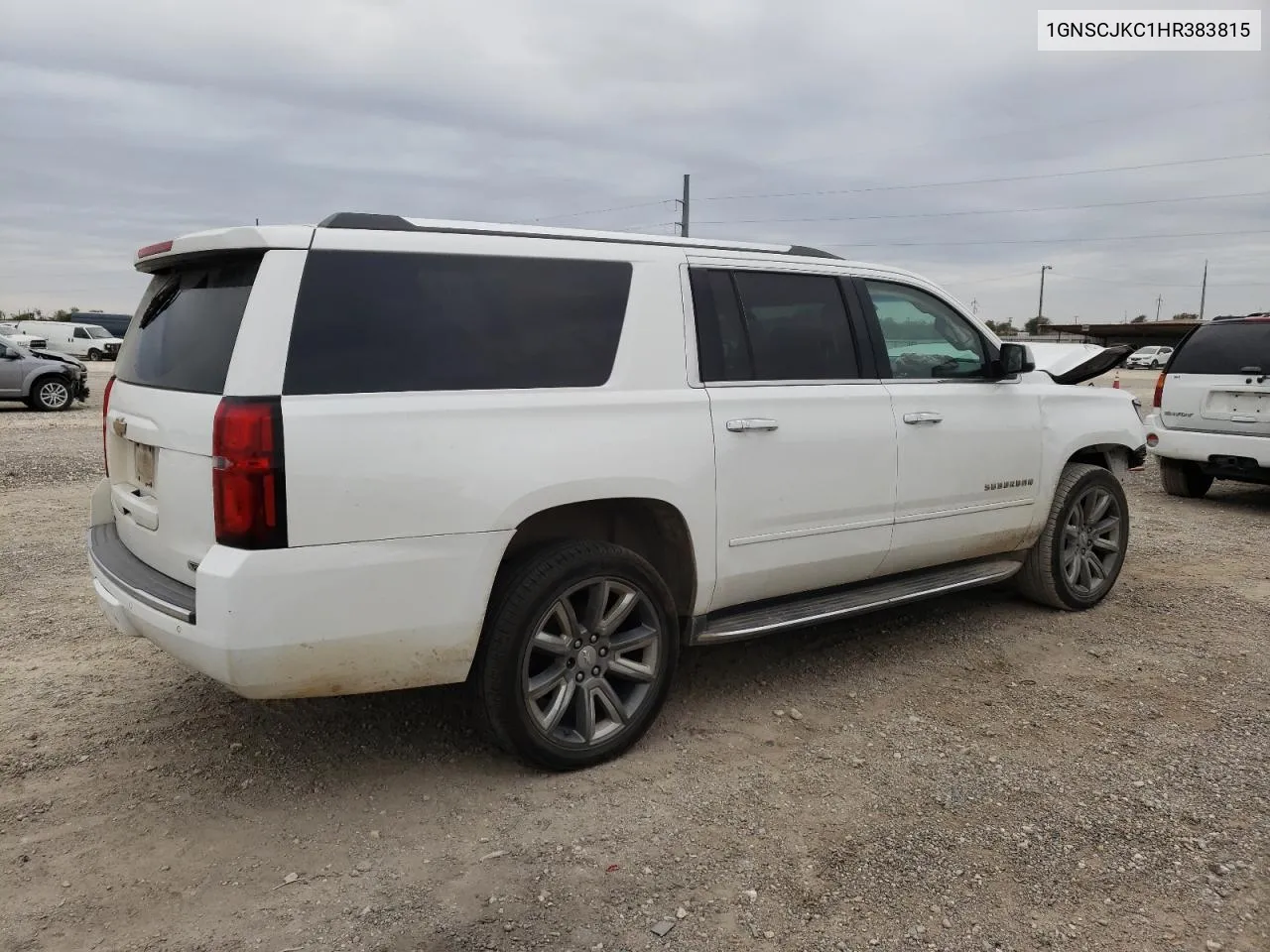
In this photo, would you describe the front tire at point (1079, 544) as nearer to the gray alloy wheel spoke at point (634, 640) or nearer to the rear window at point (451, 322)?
the gray alloy wheel spoke at point (634, 640)

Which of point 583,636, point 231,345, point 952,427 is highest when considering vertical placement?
point 231,345

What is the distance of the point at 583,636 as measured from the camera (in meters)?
3.44

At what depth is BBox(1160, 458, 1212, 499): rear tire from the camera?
945 cm

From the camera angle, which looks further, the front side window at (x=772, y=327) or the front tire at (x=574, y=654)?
the front side window at (x=772, y=327)

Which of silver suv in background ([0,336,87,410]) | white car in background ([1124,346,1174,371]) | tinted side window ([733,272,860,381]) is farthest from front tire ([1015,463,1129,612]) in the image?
white car in background ([1124,346,1174,371])

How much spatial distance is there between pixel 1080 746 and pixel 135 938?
327 cm

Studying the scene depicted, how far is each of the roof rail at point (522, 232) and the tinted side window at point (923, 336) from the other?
503mm

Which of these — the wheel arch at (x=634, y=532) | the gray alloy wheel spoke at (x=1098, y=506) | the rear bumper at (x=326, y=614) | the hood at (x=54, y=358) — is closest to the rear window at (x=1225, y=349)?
the gray alloy wheel spoke at (x=1098, y=506)

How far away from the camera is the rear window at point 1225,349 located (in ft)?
28.3

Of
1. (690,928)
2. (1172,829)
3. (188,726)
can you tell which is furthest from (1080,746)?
(188,726)

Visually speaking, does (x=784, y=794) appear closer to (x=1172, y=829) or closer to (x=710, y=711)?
(x=710, y=711)

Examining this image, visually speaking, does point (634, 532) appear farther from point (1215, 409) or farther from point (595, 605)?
point (1215, 409)

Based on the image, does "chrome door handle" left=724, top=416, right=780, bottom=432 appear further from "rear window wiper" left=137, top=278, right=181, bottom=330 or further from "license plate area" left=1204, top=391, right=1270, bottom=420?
"license plate area" left=1204, top=391, right=1270, bottom=420

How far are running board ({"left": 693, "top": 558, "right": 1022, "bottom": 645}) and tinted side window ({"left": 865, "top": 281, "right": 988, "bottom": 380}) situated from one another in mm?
987
